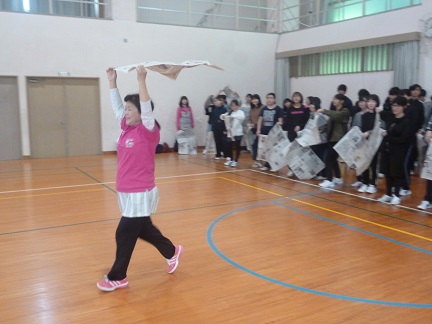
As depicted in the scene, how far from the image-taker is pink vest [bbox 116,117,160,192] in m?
3.11

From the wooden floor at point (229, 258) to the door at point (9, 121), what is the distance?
420cm

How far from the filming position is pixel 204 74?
1254cm

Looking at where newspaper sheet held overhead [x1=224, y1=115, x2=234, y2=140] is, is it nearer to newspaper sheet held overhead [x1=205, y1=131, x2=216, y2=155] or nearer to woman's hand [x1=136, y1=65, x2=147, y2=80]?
newspaper sheet held overhead [x1=205, y1=131, x2=216, y2=155]

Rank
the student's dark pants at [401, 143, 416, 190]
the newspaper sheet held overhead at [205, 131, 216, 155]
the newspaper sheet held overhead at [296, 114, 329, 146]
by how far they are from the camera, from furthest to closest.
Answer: the newspaper sheet held overhead at [205, 131, 216, 155] < the newspaper sheet held overhead at [296, 114, 329, 146] < the student's dark pants at [401, 143, 416, 190]

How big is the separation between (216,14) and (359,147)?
8562 millimetres

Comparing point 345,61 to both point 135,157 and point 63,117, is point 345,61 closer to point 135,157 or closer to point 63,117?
point 63,117

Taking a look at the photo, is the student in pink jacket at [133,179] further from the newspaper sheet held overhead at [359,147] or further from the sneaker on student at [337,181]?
the sneaker on student at [337,181]

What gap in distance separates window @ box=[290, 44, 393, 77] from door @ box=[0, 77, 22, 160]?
801 cm

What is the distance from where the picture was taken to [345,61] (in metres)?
11.3

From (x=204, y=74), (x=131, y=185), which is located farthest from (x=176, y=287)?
(x=204, y=74)

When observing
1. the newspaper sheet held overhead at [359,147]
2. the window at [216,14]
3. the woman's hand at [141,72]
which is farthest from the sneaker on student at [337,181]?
the window at [216,14]

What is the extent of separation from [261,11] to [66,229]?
11752 mm

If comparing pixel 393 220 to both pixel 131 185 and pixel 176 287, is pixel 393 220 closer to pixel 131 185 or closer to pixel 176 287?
pixel 176 287

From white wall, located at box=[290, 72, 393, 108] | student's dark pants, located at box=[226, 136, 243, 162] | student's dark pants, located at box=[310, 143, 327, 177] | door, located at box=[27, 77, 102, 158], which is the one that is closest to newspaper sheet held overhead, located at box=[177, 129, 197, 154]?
student's dark pants, located at box=[226, 136, 243, 162]
